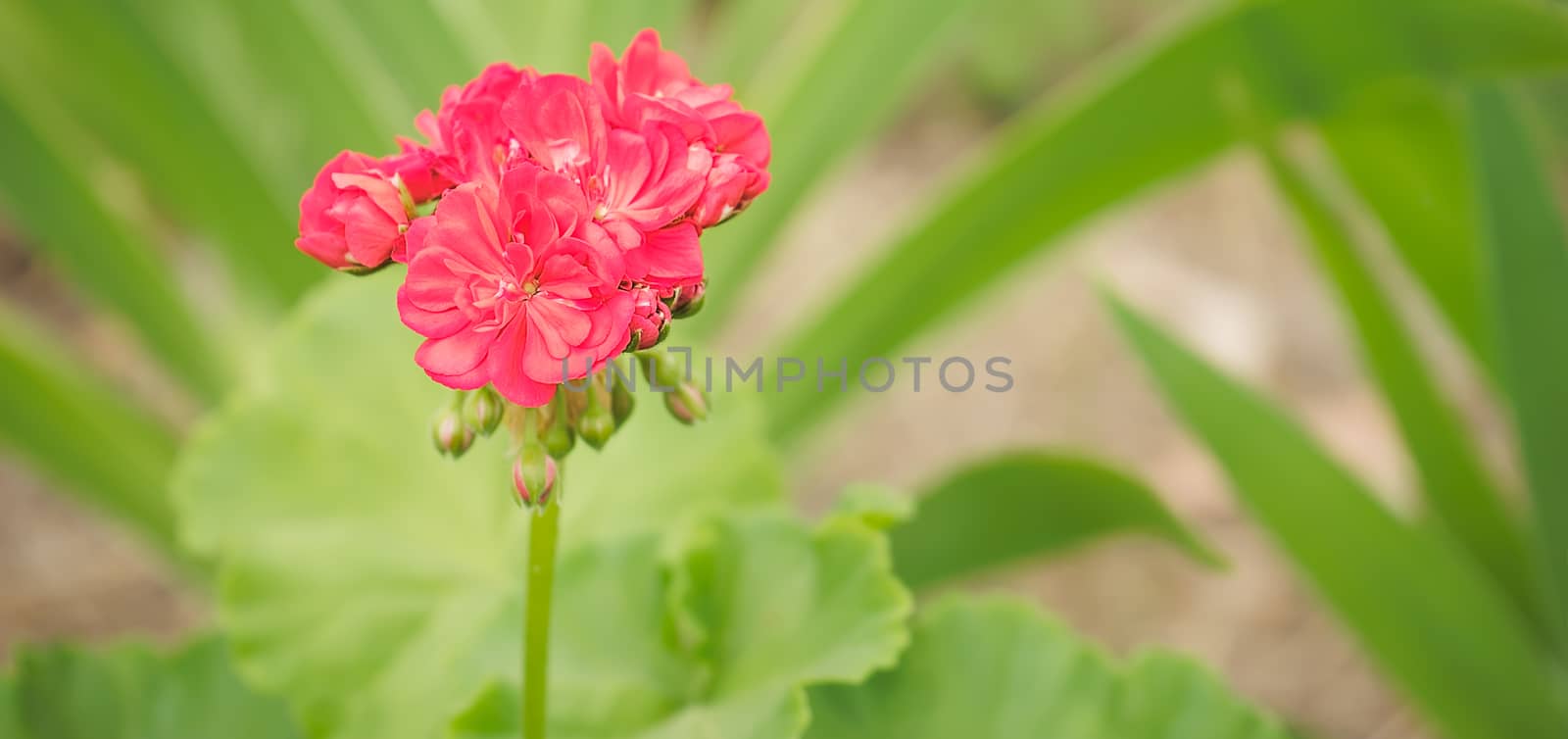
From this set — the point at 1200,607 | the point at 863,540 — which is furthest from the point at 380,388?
the point at 1200,607

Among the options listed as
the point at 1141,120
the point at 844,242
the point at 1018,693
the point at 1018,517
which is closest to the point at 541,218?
the point at 1018,693

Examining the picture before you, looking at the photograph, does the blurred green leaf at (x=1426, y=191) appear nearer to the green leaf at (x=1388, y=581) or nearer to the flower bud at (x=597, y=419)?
the green leaf at (x=1388, y=581)

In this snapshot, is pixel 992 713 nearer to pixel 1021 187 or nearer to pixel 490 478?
pixel 490 478

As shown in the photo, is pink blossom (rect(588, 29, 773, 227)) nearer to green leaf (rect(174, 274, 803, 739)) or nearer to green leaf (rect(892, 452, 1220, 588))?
green leaf (rect(174, 274, 803, 739))

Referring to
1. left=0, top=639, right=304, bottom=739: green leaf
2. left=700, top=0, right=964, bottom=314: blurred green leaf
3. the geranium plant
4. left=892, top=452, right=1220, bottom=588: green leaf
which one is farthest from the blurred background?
the geranium plant

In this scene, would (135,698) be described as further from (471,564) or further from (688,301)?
(688,301)

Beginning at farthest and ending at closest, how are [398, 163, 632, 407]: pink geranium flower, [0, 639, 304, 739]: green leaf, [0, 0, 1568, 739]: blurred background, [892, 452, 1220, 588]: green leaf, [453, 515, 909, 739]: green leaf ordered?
[0, 0, 1568, 739]: blurred background
[892, 452, 1220, 588]: green leaf
[0, 639, 304, 739]: green leaf
[453, 515, 909, 739]: green leaf
[398, 163, 632, 407]: pink geranium flower
